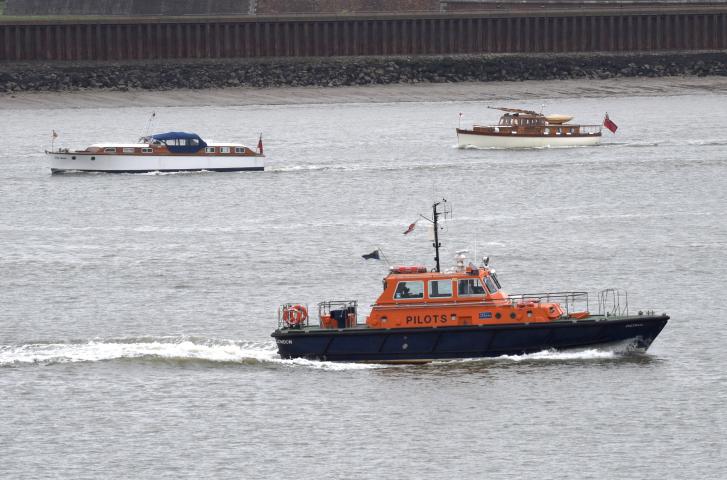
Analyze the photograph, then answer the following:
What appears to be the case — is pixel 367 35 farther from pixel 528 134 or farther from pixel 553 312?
pixel 553 312

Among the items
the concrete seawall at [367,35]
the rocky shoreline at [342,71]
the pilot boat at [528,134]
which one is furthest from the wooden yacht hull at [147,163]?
the concrete seawall at [367,35]

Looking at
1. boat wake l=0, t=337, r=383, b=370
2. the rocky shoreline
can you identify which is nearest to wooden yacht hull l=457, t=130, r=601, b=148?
the rocky shoreline

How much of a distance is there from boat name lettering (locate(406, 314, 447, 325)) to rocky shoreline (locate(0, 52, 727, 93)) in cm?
7382

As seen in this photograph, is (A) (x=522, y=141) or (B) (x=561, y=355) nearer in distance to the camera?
(B) (x=561, y=355)

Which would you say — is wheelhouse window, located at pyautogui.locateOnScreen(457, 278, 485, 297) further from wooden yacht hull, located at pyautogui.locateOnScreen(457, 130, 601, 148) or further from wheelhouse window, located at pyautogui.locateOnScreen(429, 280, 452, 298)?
wooden yacht hull, located at pyautogui.locateOnScreen(457, 130, 601, 148)

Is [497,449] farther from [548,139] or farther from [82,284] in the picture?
[548,139]

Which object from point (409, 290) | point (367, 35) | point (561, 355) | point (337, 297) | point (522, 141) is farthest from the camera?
point (367, 35)

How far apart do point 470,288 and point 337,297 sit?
32.5 feet

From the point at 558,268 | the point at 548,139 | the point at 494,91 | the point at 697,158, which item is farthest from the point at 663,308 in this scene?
the point at 494,91

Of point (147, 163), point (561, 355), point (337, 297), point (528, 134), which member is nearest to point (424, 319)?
point (561, 355)

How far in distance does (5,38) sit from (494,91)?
109 feet

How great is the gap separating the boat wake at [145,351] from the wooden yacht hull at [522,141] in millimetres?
47257

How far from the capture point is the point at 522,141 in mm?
90562

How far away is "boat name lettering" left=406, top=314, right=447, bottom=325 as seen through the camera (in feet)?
130
